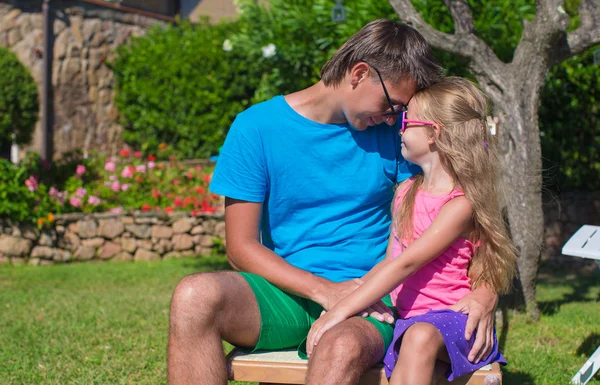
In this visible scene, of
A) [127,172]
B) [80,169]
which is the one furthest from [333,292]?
[80,169]

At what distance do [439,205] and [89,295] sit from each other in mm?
4467

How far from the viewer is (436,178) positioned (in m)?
2.75

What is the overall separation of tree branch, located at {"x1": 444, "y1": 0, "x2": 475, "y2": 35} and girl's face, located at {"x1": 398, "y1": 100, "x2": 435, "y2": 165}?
2.35 metres

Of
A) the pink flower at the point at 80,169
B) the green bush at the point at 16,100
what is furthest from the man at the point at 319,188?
the green bush at the point at 16,100

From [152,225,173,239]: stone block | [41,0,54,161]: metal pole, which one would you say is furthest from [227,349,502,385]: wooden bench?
[41,0,54,161]: metal pole

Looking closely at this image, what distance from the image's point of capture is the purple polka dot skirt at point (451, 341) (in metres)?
2.35

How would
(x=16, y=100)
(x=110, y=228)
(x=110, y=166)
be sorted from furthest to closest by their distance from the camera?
(x=16, y=100)
(x=110, y=166)
(x=110, y=228)

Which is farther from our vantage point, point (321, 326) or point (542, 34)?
point (542, 34)

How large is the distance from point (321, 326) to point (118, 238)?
642cm

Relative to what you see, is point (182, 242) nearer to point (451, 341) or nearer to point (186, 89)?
point (186, 89)

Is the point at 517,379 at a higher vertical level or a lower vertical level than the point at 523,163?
lower

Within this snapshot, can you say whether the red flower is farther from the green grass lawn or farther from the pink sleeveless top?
the pink sleeveless top

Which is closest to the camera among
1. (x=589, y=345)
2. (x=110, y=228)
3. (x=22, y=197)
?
(x=589, y=345)

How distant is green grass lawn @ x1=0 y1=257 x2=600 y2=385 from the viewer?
4.02 metres
